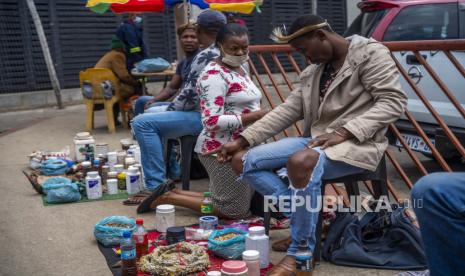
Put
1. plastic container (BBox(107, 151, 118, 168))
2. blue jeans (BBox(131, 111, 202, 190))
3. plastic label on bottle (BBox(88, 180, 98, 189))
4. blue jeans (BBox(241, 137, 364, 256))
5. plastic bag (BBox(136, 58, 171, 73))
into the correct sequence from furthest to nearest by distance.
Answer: plastic bag (BBox(136, 58, 171, 73)) < plastic container (BBox(107, 151, 118, 168)) < plastic label on bottle (BBox(88, 180, 98, 189)) < blue jeans (BBox(131, 111, 202, 190)) < blue jeans (BBox(241, 137, 364, 256))

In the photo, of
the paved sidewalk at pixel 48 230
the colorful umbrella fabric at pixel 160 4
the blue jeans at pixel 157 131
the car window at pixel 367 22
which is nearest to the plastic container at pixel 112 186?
the paved sidewalk at pixel 48 230

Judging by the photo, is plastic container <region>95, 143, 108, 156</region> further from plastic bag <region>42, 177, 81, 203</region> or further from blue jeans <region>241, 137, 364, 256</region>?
blue jeans <region>241, 137, 364, 256</region>

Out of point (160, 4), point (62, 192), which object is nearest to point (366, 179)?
point (62, 192)

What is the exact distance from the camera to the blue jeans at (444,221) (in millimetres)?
2355

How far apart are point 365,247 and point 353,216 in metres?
0.23

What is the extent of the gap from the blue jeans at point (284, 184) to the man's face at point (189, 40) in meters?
1.92

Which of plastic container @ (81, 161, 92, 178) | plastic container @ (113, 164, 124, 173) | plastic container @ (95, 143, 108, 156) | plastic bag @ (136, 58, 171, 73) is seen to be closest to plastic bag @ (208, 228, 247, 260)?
plastic container @ (113, 164, 124, 173)

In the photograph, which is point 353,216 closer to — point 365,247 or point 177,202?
point 365,247

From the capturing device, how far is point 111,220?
4.12m

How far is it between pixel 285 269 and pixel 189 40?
266 cm

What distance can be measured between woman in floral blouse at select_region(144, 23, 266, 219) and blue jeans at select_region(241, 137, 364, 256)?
0.67 m

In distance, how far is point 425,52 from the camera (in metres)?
5.40

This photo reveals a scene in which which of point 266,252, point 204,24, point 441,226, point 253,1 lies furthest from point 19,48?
point 441,226

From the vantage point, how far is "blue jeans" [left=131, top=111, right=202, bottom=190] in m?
4.93
